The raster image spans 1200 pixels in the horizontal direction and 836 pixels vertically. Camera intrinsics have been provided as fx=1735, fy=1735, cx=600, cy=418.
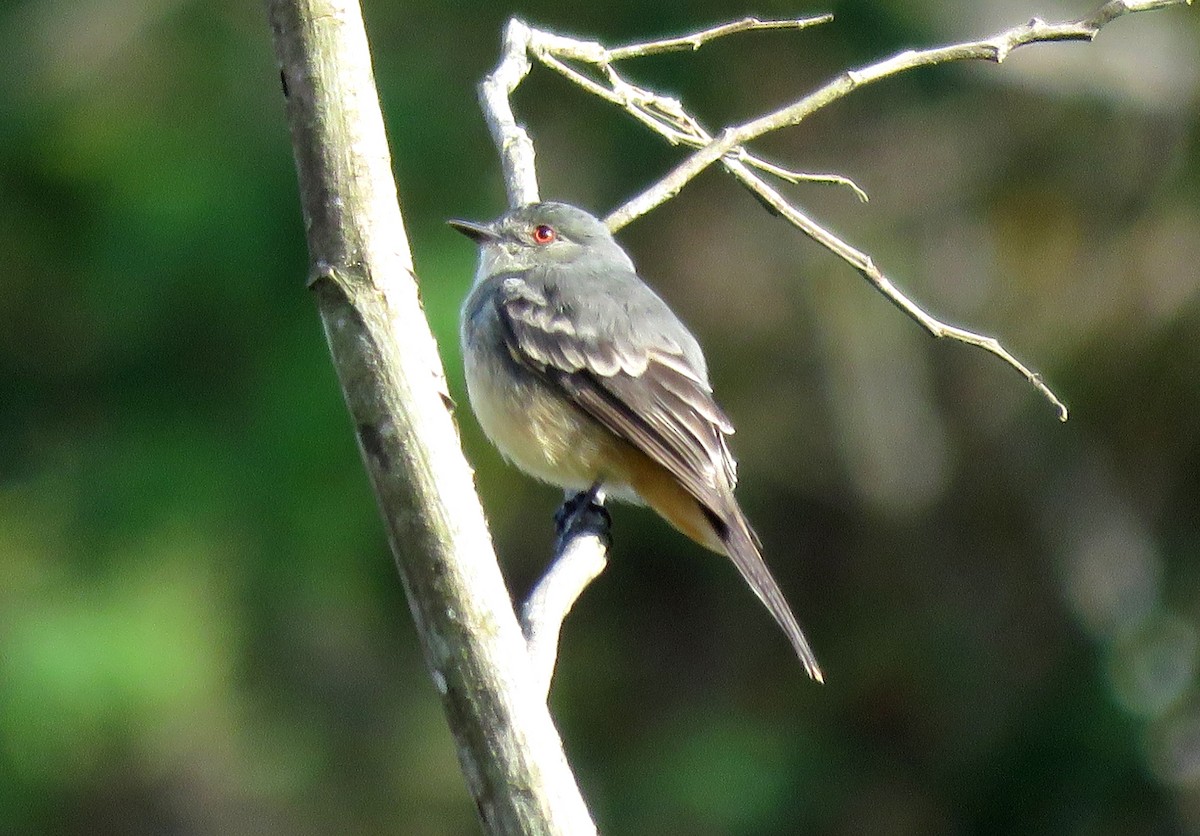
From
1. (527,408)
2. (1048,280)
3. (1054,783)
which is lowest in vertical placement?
(1054,783)

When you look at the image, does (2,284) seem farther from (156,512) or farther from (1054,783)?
(1054,783)

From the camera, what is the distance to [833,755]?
1078cm

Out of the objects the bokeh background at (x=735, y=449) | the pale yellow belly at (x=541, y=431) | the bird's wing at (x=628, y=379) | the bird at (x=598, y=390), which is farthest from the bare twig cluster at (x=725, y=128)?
the bokeh background at (x=735, y=449)

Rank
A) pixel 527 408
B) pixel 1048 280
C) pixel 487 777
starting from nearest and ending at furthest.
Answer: pixel 487 777 < pixel 527 408 < pixel 1048 280

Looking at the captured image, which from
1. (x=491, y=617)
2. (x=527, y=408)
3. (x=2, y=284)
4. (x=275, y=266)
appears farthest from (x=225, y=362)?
(x=491, y=617)

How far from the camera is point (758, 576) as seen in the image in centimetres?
460

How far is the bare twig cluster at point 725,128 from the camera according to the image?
152 inches

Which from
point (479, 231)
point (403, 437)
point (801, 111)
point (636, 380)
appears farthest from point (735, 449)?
point (403, 437)

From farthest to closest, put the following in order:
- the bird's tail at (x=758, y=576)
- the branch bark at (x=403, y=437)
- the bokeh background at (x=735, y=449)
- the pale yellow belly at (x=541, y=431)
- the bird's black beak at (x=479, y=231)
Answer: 1. the bokeh background at (x=735, y=449)
2. the bird's black beak at (x=479, y=231)
3. the pale yellow belly at (x=541, y=431)
4. the bird's tail at (x=758, y=576)
5. the branch bark at (x=403, y=437)

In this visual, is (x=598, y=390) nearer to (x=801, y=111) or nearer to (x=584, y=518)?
(x=584, y=518)

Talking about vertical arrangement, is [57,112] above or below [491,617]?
above

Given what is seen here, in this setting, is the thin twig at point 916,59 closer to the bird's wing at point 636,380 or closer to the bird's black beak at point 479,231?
the bird's wing at point 636,380

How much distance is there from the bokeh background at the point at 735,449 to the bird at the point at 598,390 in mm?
3325

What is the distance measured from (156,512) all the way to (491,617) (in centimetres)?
679
